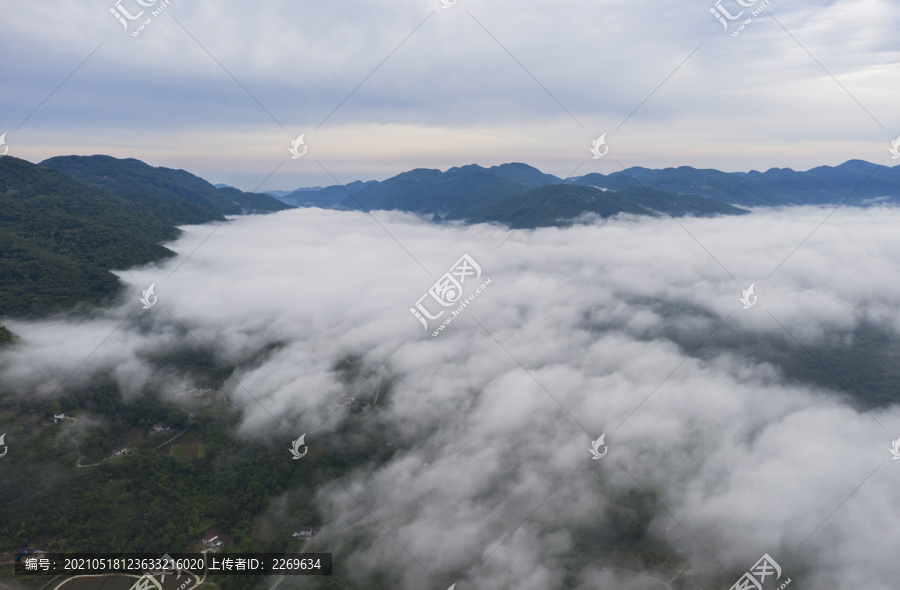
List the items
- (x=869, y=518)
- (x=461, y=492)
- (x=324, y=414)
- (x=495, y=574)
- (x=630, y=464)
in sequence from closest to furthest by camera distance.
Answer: (x=495, y=574)
(x=869, y=518)
(x=461, y=492)
(x=630, y=464)
(x=324, y=414)

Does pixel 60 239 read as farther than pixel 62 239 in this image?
No

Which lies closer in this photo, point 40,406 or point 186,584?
point 186,584

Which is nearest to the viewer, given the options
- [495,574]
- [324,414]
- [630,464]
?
[495,574]

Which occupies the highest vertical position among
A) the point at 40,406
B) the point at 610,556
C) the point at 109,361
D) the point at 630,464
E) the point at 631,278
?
the point at 631,278

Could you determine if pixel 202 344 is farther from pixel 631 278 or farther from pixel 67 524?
pixel 631 278

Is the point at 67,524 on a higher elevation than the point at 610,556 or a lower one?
higher

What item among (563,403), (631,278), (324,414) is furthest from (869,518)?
(631,278)

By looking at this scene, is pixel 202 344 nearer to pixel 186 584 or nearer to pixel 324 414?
pixel 324 414
